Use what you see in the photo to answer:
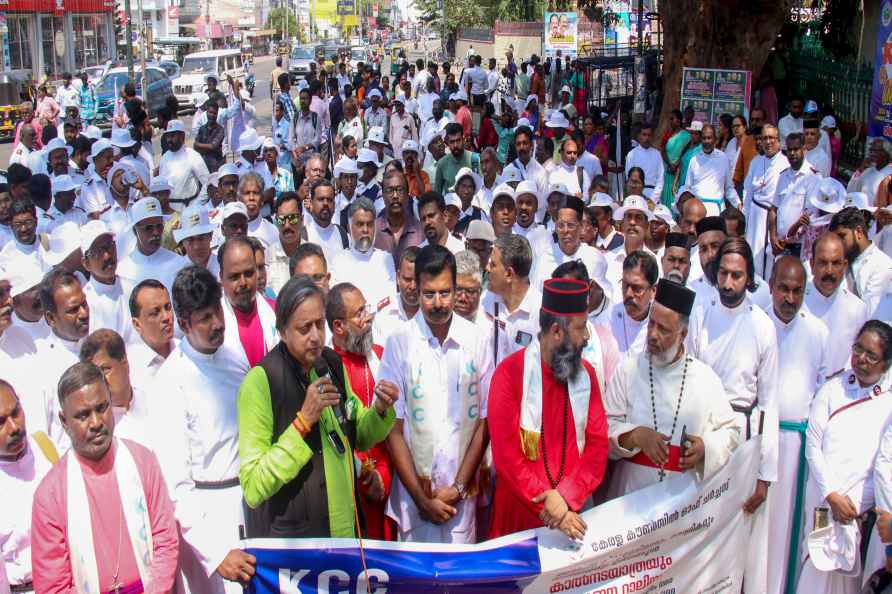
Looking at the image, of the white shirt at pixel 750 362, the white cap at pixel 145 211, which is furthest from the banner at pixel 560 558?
the white cap at pixel 145 211

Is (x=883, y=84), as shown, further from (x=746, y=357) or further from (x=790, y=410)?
(x=746, y=357)

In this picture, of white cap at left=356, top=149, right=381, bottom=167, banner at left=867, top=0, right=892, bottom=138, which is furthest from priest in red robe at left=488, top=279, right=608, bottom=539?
banner at left=867, top=0, right=892, bottom=138

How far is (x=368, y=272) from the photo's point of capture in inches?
250

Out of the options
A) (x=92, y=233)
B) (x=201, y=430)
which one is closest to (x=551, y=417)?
(x=201, y=430)

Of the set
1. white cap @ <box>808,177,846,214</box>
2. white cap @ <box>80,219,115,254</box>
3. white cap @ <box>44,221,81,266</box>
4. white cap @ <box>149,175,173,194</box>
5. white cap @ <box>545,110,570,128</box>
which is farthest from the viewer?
white cap @ <box>545,110,570,128</box>

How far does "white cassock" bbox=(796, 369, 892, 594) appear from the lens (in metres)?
4.27

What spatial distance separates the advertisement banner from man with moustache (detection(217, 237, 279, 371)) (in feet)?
83.6

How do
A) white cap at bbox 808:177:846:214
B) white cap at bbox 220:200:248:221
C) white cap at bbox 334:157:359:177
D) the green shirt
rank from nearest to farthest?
1. the green shirt
2. white cap at bbox 220:200:248:221
3. white cap at bbox 808:177:846:214
4. white cap at bbox 334:157:359:177

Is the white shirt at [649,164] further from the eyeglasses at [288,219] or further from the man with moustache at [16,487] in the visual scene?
the man with moustache at [16,487]

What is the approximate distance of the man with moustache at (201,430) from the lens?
3803mm

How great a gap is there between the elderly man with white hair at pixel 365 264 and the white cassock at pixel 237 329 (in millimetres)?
1326

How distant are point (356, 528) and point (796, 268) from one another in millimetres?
2746

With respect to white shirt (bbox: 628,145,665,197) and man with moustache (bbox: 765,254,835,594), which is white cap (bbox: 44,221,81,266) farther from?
white shirt (bbox: 628,145,665,197)

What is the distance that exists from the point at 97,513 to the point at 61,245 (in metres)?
3.87
